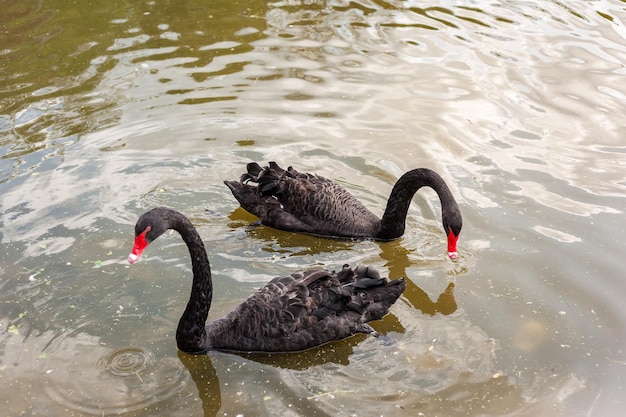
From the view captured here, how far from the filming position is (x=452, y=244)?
589cm

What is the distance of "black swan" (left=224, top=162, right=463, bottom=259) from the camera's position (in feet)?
20.6

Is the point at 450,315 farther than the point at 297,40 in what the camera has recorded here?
No

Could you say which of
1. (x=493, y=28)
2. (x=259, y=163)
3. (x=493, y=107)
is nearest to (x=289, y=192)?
(x=259, y=163)

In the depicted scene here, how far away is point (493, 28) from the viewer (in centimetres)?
1014

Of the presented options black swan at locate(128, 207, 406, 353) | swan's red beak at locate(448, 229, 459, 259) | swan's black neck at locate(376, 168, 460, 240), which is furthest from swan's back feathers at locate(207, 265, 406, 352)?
swan's black neck at locate(376, 168, 460, 240)

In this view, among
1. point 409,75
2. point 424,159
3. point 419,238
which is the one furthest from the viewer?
point 409,75

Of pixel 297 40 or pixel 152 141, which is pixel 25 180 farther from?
pixel 297 40

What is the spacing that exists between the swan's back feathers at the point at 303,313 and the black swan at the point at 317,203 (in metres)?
1.08

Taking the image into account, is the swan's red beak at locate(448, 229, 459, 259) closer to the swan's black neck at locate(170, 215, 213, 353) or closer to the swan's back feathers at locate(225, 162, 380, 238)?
the swan's back feathers at locate(225, 162, 380, 238)

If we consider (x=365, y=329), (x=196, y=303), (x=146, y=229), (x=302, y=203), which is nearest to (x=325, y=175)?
(x=302, y=203)

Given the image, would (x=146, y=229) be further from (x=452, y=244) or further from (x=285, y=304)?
(x=452, y=244)

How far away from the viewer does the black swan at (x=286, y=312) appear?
493 centimetres

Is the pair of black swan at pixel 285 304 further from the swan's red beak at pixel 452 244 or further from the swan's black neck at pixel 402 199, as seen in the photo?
the swan's black neck at pixel 402 199

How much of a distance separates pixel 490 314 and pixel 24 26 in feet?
24.3
